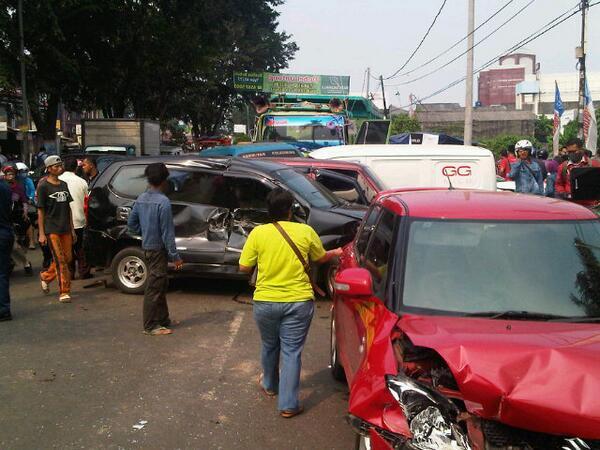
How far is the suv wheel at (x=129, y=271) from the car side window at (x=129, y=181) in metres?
0.78

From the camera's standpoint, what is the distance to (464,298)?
3367 mm

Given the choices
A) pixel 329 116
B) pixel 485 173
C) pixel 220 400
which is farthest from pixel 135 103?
pixel 220 400

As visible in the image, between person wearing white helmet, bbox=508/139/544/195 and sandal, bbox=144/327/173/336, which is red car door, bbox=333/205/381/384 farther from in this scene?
person wearing white helmet, bbox=508/139/544/195

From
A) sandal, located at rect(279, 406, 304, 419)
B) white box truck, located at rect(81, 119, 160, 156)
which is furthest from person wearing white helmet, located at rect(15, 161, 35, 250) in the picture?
white box truck, located at rect(81, 119, 160, 156)

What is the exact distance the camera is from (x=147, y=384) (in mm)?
5059

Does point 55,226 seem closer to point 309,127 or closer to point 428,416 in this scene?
point 428,416

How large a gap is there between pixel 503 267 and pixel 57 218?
5.69 meters

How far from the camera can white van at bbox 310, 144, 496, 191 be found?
10422 mm

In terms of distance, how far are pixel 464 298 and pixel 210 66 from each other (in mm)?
28865

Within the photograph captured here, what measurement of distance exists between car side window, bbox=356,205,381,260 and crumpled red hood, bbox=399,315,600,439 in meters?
1.57

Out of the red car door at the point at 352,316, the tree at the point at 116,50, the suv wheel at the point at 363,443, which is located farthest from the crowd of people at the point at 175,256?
the tree at the point at 116,50

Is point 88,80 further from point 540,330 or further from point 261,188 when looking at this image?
point 540,330

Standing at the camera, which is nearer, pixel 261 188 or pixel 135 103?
pixel 261 188

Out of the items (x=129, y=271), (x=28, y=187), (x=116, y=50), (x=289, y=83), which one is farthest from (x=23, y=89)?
(x=289, y=83)
